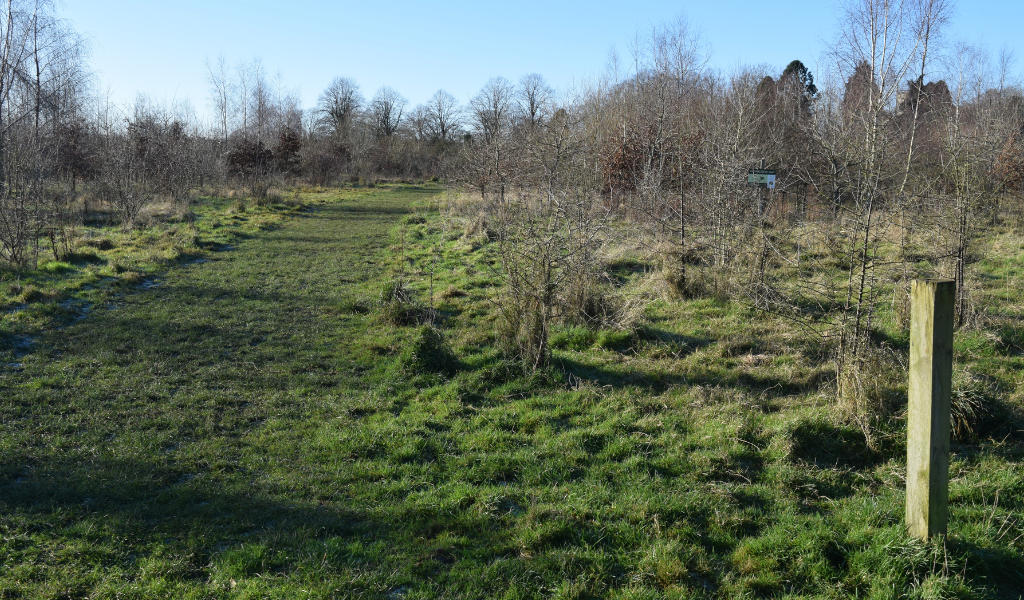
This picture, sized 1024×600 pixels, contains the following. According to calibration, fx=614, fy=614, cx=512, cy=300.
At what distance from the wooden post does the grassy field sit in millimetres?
244

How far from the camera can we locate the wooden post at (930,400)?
3201 mm

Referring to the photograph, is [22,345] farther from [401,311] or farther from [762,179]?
[762,179]

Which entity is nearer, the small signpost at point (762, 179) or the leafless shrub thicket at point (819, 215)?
the leafless shrub thicket at point (819, 215)

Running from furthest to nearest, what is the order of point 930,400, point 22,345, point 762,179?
point 762,179 < point 22,345 < point 930,400

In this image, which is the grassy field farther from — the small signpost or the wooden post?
the small signpost

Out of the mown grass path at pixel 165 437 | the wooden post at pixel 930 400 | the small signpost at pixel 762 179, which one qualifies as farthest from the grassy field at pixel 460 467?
the small signpost at pixel 762 179

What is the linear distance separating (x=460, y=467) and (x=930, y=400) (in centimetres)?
308

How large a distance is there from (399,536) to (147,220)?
58.2 ft

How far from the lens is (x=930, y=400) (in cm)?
321

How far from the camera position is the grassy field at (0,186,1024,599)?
336cm

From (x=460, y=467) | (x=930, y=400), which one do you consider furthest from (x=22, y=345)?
(x=930, y=400)

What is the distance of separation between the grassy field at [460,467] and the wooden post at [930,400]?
0.80 ft

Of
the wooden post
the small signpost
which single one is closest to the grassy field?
the wooden post

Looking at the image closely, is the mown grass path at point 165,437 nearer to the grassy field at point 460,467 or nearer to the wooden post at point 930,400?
the grassy field at point 460,467
